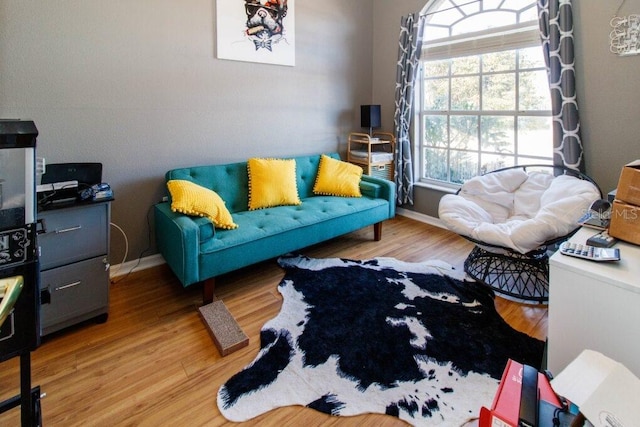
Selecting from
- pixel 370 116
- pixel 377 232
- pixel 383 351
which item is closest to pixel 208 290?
pixel 383 351

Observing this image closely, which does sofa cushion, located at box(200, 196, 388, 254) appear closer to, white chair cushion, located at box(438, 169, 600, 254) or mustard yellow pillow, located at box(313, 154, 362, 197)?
mustard yellow pillow, located at box(313, 154, 362, 197)

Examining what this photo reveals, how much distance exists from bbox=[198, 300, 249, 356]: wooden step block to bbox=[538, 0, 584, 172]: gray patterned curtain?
2.69 metres

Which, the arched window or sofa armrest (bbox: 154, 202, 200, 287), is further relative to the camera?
the arched window

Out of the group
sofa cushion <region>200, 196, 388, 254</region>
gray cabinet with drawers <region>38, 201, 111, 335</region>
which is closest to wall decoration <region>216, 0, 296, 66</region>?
sofa cushion <region>200, 196, 388, 254</region>

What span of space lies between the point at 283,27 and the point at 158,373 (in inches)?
119

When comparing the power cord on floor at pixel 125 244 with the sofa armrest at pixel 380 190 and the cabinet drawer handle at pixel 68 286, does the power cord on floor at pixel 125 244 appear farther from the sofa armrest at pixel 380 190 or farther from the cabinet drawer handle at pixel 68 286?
the sofa armrest at pixel 380 190

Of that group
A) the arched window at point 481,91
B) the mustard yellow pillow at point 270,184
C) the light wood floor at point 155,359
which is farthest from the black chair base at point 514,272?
the mustard yellow pillow at point 270,184

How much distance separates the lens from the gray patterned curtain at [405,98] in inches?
140

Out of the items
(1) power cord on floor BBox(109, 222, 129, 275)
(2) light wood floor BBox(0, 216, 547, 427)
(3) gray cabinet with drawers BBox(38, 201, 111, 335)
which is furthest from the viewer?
(1) power cord on floor BBox(109, 222, 129, 275)

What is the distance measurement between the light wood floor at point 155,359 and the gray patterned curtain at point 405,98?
1955mm

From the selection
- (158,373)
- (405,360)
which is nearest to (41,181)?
(158,373)

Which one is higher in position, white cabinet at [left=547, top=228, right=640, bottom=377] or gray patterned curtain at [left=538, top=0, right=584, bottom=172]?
gray patterned curtain at [left=538, top=0, right=584, bottom=172]

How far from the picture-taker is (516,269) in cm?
256

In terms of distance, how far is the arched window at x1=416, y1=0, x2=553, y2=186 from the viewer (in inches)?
115
